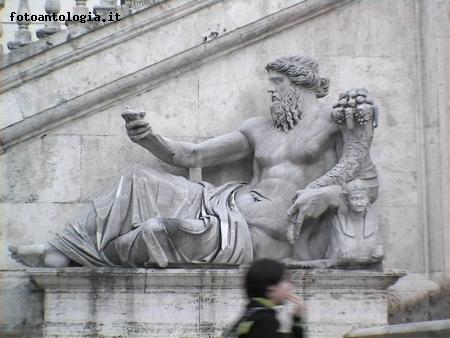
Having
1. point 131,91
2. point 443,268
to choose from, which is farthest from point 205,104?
point 443,268

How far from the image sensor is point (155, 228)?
15.0 m

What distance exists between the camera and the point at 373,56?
659 inches

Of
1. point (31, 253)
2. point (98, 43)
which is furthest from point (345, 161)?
point (31, 253)

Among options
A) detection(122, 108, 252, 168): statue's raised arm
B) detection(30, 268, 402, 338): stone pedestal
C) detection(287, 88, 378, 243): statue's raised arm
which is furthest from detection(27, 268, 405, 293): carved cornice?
detection(122, 108, 252, 168): statue's raised arm

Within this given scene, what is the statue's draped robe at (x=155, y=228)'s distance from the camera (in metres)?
15.1

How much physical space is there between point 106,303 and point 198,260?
900mm

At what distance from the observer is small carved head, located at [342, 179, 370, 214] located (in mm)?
15539

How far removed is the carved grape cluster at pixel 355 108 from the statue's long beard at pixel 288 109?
0.41 meters

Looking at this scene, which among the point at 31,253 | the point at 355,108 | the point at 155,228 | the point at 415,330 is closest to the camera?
the point at 415,330

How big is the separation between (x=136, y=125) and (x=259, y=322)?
5911mm

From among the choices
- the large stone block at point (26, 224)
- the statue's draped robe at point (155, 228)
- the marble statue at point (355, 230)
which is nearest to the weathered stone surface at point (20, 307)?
the large stone block at point (26, 224)

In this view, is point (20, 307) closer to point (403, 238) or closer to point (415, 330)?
point (403, 238)

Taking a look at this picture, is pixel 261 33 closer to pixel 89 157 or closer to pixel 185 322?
pixel 89 157

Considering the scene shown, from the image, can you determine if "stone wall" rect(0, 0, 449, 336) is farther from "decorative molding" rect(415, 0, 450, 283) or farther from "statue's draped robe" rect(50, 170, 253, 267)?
"statue's draped robe" rect(50, 170, 253, 267)
